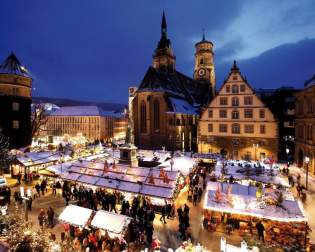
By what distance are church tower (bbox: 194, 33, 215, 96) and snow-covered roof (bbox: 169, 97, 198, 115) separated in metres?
20.2

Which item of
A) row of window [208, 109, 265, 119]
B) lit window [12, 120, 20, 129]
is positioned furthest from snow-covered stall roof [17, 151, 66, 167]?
row of window [208, 109, 265, 119]

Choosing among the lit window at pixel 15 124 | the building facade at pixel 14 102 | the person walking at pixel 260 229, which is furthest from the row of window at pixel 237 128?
the lit window at pixel 15 124

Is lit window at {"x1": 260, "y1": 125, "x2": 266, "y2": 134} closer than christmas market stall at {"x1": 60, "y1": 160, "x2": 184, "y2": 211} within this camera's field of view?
No

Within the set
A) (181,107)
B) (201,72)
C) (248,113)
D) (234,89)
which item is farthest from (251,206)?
(201,72)

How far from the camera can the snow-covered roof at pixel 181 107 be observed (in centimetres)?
5014

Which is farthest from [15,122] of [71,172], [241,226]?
[241,226]

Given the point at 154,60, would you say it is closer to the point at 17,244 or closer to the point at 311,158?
the point at 311,158

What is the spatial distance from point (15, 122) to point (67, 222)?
30983mm

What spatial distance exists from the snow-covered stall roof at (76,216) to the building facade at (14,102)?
2864cm

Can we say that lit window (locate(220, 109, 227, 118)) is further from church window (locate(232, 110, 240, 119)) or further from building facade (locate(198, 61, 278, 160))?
church window (locate(232, 110, 240, 119))

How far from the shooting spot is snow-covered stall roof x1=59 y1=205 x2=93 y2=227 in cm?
1274

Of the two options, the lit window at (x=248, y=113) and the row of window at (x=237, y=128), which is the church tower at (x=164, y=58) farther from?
the lit window at (x=248, y=113)

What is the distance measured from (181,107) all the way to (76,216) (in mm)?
42354

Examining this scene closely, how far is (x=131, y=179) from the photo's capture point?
1933 cm
